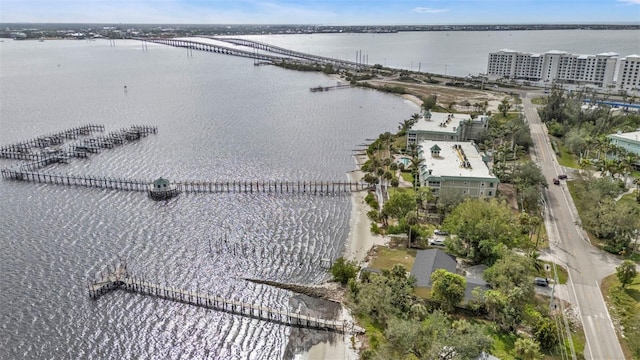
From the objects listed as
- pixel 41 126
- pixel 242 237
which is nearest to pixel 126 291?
pixel 242 237

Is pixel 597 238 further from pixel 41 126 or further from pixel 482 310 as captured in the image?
pixel 41 126

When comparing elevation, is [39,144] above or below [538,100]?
below

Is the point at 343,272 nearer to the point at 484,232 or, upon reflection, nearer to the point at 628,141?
the point at 484,232

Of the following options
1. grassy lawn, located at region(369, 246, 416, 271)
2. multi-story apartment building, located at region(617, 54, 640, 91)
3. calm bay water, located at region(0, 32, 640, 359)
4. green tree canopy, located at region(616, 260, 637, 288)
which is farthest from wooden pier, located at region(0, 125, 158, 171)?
multi-story apartment building, located at region(617, 54, 640, 91)

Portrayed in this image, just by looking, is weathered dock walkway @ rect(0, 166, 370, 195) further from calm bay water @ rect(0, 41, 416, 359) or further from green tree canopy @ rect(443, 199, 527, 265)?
green tree canopy @ rect(443, 199, 527, 265)

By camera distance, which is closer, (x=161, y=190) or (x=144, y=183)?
(x=161, y=190)

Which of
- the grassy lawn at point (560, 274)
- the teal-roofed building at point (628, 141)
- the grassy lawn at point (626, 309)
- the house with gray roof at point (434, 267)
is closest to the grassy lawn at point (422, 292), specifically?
the house with gray roof at point (434, 267)

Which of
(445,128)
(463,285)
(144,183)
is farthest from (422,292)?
(445,128)
